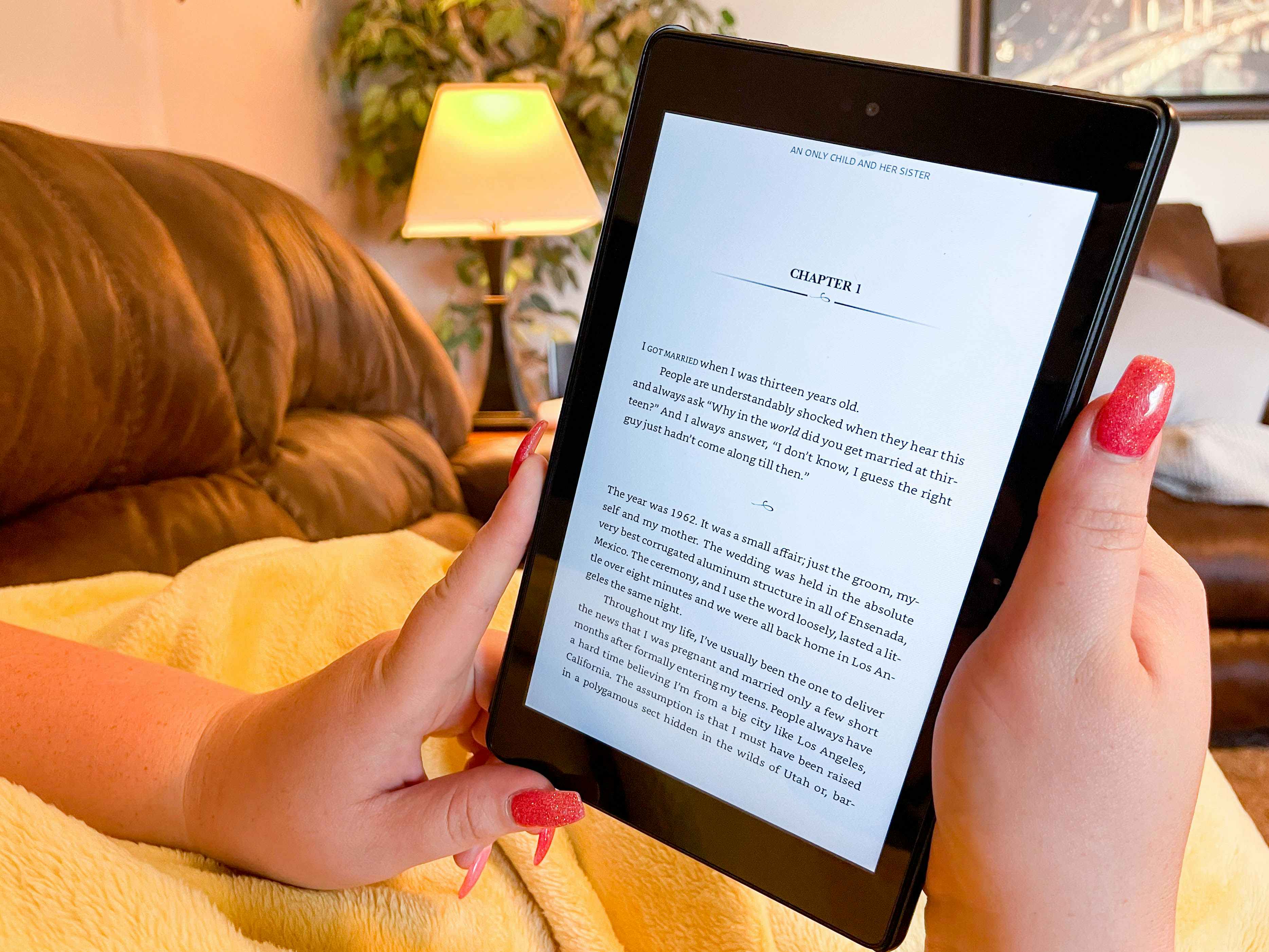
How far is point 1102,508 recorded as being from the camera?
32 centimetres

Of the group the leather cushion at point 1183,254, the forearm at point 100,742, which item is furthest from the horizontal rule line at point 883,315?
the leather cushion at point 1183,254

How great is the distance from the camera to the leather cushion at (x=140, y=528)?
774 mm

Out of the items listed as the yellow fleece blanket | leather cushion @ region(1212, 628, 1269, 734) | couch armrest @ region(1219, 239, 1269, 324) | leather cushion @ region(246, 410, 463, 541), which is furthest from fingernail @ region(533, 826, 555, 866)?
couch armrest @ region(1219, 239, 1269, 324)

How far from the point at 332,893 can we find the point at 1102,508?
1.27 feet

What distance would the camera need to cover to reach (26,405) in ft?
2.53

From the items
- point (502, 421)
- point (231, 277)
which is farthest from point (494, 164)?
point (231, 277)

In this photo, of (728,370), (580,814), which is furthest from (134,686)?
(728,370)

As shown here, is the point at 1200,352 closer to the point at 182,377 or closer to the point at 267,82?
the point at 182,377

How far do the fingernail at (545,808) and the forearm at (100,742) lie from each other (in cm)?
17

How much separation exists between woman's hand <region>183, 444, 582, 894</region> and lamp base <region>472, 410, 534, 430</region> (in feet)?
4.79

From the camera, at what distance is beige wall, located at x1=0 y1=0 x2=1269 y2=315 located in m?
1.33

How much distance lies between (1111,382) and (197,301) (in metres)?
1.58

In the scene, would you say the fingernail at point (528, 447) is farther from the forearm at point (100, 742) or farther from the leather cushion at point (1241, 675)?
the leather cushion at point (1241, 675)

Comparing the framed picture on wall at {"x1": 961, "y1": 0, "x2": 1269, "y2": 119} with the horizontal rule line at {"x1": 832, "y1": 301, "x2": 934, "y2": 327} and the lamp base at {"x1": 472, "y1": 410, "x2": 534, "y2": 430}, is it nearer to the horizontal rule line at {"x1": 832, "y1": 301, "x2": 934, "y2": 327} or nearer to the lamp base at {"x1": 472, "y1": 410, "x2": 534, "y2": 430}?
the lamp base at {"x1": 472, "y1": 410, "x2": 534, "y2": 430}
